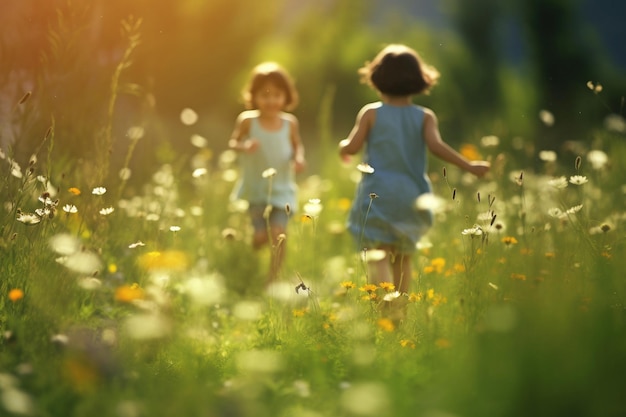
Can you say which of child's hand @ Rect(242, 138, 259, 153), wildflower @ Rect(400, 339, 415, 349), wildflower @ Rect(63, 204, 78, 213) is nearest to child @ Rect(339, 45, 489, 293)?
child's hand @ Rect(242, 138, 259, 153)

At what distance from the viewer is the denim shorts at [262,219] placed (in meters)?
5.24

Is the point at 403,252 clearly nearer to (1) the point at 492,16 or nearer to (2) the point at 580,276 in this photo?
(2) the point at 580,276

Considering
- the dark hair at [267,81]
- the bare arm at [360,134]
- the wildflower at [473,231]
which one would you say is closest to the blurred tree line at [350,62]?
the dark hair at [267,81]

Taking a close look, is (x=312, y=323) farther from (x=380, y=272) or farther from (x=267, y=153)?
(x=267, y=153)

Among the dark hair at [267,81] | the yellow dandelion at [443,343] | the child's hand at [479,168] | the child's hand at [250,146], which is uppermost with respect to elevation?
the dark hair at [267,81]

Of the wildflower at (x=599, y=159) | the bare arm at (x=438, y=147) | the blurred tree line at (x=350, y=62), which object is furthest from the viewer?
the blurred tree line at (x=350, y=62)

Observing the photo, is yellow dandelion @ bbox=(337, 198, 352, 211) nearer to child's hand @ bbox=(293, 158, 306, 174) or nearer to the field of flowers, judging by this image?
child's hand @ bbox=(293, 158, 306, 174)

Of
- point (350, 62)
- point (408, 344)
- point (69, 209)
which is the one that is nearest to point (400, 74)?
point (408, 344)

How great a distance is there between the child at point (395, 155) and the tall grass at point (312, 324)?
319 millimetres

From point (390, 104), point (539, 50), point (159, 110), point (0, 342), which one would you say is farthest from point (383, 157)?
point (539, 50)

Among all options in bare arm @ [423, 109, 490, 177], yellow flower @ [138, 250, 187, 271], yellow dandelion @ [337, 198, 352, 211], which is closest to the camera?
yellow flower @ [138, 250, 187, 271]

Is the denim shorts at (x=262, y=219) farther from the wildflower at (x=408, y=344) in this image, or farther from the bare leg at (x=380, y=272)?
the wildflower at (x=408, y=344)

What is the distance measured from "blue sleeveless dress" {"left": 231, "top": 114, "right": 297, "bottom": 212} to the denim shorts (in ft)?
0.10

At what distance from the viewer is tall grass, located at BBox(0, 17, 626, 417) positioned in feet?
7.28
